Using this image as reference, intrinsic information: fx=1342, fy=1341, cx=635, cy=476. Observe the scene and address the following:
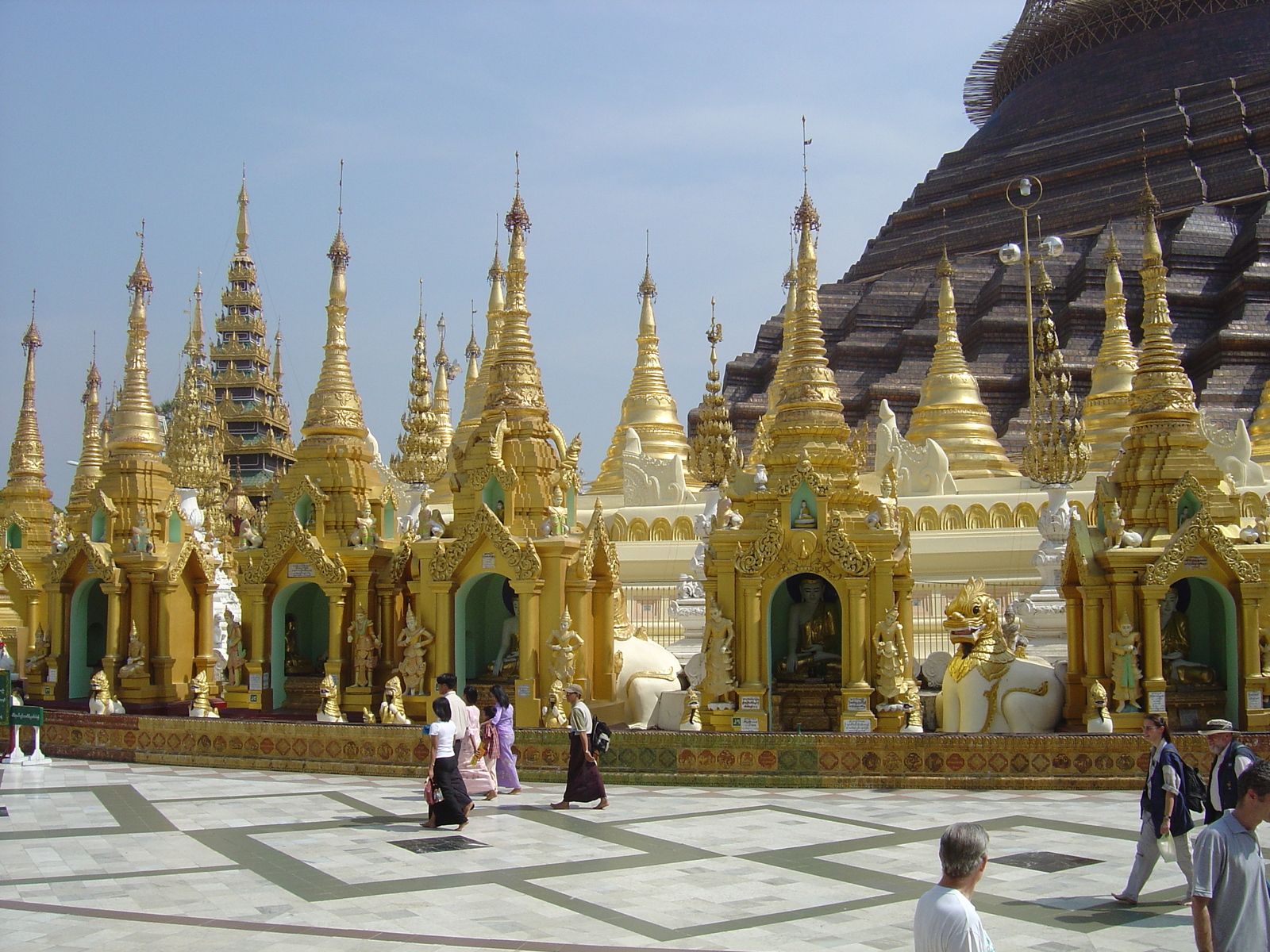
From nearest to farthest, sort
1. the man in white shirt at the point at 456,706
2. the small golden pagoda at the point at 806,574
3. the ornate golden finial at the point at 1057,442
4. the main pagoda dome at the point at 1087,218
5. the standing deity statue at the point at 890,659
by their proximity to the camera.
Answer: the man in white shirt at the point at 456,706 → the standing deity statue at the point at 890,659 → the small golden pagoda at the point at 806,574 → the ornate golden finial at the point at 1057,442 → the main pagoda dome at the point at 1087,218

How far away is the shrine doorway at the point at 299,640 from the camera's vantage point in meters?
17.4

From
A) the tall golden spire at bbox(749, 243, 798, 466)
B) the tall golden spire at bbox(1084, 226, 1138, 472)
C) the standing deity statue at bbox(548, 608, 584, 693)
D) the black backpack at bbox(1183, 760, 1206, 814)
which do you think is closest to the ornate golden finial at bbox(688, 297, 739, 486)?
the tall golden spire at bbox(749, 243, 798, 466)

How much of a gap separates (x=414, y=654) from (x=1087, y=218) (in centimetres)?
3367

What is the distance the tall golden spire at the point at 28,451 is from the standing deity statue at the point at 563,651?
48.9 feet

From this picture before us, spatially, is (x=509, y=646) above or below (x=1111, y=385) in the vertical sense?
below

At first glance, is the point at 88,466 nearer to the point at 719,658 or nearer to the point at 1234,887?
the point at 719,658

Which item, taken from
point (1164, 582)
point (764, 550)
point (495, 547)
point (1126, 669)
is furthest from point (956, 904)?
point (495, 547)

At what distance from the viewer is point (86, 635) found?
20078 mm

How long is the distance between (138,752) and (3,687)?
114 inches

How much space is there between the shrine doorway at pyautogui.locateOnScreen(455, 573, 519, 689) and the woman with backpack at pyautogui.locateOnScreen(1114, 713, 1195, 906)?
8.92 metres

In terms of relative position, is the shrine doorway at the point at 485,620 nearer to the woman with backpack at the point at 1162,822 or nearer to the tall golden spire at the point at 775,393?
the tall golden spire at the point at 775,393

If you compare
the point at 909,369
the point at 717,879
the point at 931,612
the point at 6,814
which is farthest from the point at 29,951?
the point at 909,369

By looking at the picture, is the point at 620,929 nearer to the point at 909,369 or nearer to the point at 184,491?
the point at 184,491

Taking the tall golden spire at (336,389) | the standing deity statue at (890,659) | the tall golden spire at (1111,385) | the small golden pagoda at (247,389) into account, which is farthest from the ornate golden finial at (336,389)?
the small golden pagoda at (247,389)
